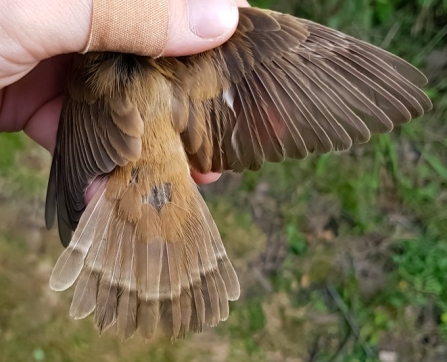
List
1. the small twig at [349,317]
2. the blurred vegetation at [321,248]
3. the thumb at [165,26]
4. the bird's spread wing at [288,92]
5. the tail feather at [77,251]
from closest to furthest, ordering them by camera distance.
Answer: the thumb at [165,26] → the tail feather at [77,251] → the bird's spread wing at [288,92] → the blurred vegetation at [321,248] → the small twig at [349,317]

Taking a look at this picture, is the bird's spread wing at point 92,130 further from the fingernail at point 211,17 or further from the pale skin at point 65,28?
the fingernail at point 211,17

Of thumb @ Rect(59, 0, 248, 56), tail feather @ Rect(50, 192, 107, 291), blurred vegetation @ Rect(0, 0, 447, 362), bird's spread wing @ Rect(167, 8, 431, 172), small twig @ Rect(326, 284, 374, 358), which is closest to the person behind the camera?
thumb @ Rect(59, 0, 248, 56)

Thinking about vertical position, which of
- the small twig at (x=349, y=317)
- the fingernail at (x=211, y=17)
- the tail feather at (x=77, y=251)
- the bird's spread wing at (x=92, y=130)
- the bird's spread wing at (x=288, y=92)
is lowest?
the small twig at (x=349, y=317)

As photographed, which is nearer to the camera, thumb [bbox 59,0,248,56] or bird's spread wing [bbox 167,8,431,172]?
thumb [bbox 59,0,248,56]

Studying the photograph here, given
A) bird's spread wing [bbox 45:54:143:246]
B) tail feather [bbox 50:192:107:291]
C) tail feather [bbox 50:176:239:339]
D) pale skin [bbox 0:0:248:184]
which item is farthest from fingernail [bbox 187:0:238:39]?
tail feather [bbox 50:192:107:291]

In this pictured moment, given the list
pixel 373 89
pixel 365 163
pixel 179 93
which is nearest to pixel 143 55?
pixel 179 93

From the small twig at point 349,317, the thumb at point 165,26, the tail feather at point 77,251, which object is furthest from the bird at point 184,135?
the small twig at point 349,317

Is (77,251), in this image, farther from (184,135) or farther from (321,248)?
(321,248)

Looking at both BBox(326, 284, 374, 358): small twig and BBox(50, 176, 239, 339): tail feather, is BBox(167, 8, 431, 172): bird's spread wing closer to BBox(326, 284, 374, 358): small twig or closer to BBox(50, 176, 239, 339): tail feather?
BBox(50, 176, 239, 339): tail feather

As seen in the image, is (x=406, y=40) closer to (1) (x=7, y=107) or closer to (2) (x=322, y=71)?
(2) (x=322, y=71)
